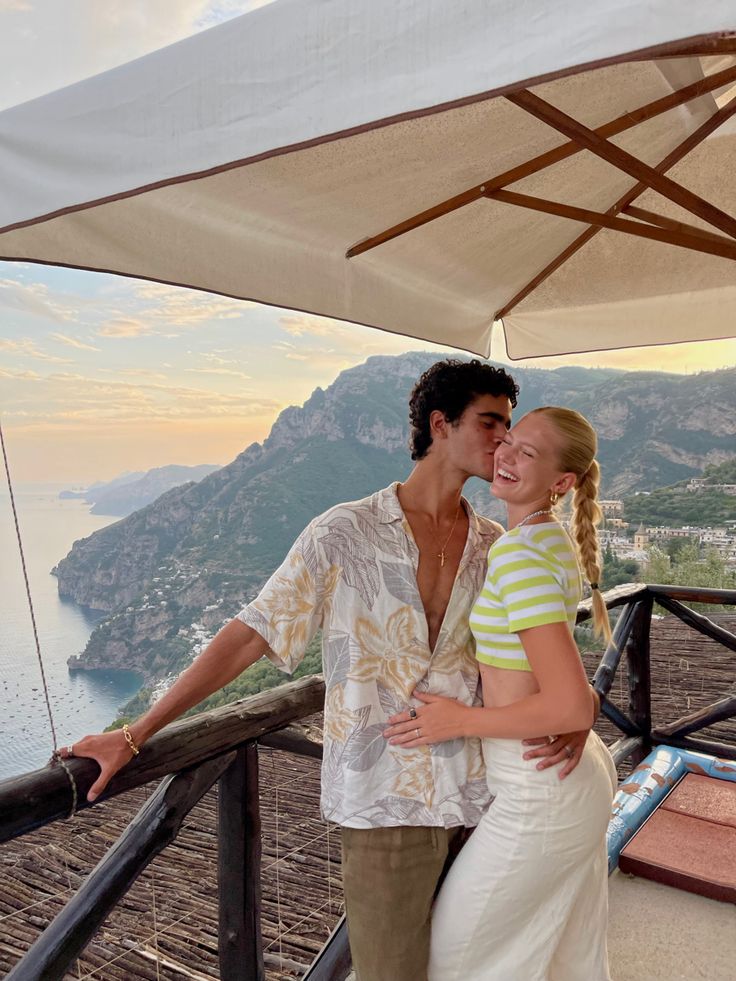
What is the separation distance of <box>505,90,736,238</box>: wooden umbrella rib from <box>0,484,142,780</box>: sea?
1.06m

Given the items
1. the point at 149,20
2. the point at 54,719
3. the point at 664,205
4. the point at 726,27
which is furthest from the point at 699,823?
the point at 149,20

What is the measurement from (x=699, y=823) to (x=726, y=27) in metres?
2.88

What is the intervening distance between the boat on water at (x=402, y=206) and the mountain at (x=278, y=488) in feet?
57.2

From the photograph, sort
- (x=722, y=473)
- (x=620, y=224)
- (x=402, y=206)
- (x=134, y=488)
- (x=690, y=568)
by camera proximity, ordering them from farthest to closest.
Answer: (x=134, y=488) < (x=722, y=473) < (x=690, y=568) < (x=620, y=224) < (x=402, y=206)

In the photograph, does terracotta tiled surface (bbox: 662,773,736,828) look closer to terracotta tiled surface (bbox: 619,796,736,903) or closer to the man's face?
terracotta tiled surface (bbox: 619,796,736,903)

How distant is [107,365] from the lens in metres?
44.5

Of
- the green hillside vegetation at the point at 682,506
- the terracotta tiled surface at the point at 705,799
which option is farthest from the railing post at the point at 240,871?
the green hillside vegetation at the point at 682,506

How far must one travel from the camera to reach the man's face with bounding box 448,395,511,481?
5.17 feet

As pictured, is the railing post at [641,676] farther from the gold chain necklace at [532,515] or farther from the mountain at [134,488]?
the mountain at [134,488]

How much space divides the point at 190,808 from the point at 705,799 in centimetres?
225

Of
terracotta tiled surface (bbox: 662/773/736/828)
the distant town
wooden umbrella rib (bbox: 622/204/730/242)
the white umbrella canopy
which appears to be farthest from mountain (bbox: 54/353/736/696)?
wooden umbrella rib (bbox: 622/204/730/242)

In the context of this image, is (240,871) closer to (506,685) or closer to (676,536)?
(506,685)

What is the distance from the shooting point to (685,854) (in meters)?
2.62

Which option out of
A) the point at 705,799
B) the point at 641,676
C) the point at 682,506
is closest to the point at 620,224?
the point at 705,799
